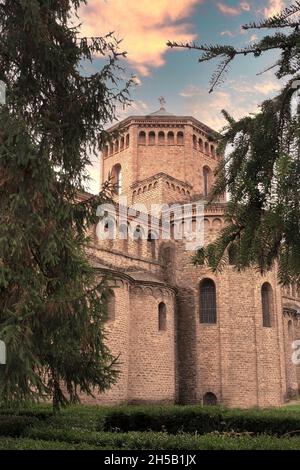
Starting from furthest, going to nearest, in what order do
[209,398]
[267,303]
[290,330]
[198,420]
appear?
[290,330] → [267,303] → [209,398] → [198,420]

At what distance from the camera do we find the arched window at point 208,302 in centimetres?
2480

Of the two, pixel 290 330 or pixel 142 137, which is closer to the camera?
pixel 290 330

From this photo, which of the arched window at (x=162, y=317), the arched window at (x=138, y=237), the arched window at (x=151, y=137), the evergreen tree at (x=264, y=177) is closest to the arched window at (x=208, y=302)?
the arched window at (x=162, y=317)

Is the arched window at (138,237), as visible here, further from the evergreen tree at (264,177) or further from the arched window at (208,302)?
the evergreen tree at (264,177)

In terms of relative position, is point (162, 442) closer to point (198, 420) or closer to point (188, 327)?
point (198, 420)

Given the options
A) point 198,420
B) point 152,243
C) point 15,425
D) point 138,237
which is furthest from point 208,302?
point 15,425

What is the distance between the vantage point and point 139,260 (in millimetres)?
24453

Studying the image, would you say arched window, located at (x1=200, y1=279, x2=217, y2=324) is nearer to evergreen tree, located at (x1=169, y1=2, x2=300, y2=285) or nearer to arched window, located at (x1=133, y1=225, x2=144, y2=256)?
arched window, located at (x1=133, y1=225, x2=144, y2=256)

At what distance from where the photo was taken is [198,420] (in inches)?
494

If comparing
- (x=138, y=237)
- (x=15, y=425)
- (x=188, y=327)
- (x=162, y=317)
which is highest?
(x=138, y=237)

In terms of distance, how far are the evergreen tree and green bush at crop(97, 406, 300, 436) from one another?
28.3 feet

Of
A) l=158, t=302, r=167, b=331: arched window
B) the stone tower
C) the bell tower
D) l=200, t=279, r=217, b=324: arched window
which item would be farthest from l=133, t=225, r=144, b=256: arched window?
the bell tower

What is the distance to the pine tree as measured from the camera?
7.82 m

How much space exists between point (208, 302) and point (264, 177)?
21.7 meters
